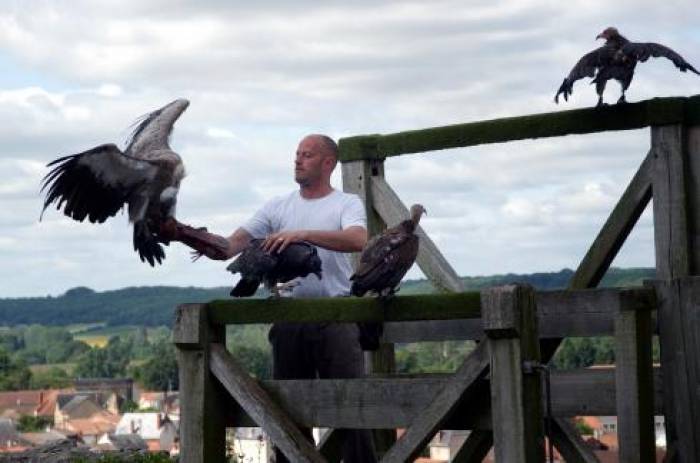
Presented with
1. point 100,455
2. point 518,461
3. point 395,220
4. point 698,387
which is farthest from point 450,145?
point 100,455

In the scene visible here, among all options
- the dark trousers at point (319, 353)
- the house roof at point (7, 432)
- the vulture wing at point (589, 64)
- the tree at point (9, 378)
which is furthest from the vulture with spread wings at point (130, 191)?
the tree at point (9, 378)

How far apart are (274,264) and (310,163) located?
0.68m

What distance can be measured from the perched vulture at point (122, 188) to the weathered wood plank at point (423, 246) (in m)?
1.42

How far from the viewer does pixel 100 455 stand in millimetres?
12109

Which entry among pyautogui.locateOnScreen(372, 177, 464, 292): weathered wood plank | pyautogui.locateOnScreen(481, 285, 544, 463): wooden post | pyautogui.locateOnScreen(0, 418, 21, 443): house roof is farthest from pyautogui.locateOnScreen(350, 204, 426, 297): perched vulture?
pyautogui.locateOnScreen(0, 418, 21, 443): house roof

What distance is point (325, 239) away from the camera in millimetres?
7852

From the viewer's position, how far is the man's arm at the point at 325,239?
7.80m

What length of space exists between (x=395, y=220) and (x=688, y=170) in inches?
75.7

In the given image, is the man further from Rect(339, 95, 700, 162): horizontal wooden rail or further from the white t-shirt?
Rect(339, 95, 700, 162): horizontal wooden rail

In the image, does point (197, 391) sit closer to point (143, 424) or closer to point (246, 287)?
point (246, 287)

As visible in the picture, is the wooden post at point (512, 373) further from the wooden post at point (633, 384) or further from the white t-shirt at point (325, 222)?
the white t-shirt at point (325, 222)

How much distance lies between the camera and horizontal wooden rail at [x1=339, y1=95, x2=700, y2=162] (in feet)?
27.7

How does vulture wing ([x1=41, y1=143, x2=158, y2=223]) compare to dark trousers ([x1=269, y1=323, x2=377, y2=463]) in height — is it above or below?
above

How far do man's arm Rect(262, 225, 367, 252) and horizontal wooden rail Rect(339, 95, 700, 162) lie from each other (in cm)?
141
